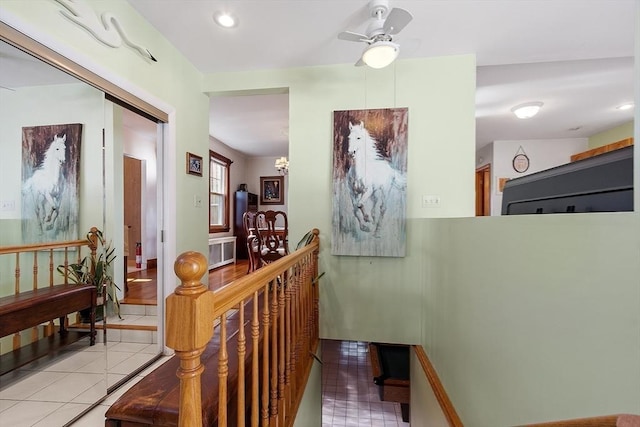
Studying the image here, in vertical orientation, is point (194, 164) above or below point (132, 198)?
above

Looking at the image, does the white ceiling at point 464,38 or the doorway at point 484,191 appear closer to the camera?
the white ceiling at point 464,38

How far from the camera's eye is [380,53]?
1822 millimetres

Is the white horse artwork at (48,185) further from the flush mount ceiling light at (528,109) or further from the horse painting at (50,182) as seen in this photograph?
the flush mount ceiling light at (528,109)

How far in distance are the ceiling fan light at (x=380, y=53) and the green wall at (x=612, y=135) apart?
5.00m

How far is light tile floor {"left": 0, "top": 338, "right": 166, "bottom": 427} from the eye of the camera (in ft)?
5.03

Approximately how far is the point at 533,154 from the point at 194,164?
6063 mm

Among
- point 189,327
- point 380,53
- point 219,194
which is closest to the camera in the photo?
point 189,327

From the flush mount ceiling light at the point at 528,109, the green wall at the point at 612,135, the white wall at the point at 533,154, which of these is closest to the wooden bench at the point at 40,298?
the flush mount ceiling light at the point at 528,109

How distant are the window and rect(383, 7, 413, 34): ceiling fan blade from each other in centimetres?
431

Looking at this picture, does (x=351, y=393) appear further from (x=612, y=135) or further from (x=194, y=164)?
(x=612, y=135)

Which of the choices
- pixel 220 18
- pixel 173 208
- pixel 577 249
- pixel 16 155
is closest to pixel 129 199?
pixel 173 208

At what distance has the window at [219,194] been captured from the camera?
18.0 ft

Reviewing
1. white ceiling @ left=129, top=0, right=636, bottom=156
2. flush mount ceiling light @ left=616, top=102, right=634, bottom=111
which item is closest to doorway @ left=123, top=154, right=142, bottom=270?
white ceiling @ left=129, top=0, right=636, bottom=156

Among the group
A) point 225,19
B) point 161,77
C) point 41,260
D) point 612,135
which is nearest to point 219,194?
point 161,77
